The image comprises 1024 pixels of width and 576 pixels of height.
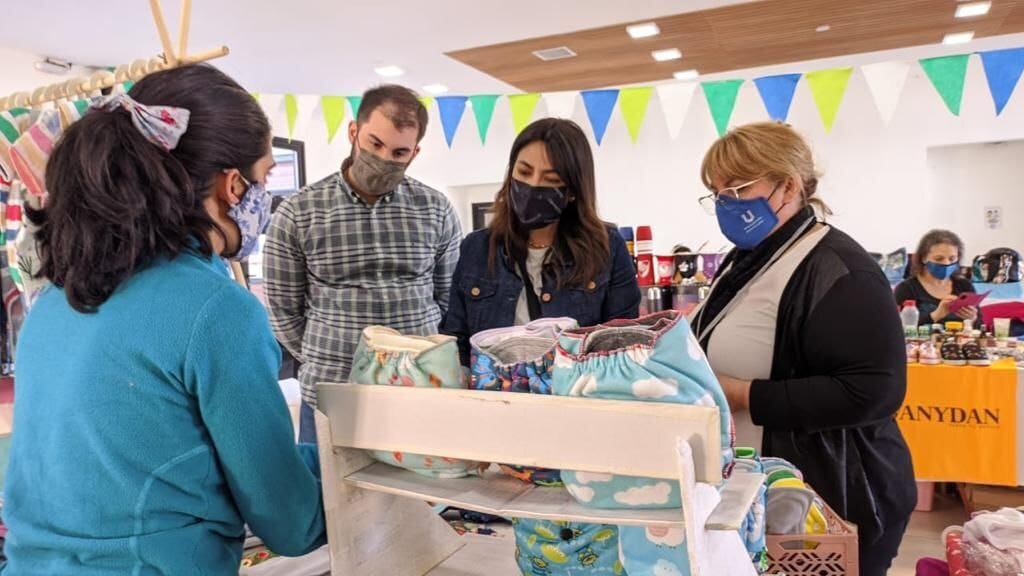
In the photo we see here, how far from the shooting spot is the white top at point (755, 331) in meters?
1.58

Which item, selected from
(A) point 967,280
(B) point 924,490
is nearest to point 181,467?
(B) point 924,490

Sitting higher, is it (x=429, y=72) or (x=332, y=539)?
(x=429, y=72)

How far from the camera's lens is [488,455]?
94cm

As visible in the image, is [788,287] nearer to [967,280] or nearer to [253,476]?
[253,476]

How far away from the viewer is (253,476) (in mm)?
993

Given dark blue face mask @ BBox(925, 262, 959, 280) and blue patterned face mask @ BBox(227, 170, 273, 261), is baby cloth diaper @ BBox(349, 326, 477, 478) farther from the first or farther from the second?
dark blue face mask @ BBox(925, 262, 959, 280)

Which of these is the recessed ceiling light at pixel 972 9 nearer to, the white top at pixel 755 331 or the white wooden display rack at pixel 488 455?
the white top at pixel 755 331

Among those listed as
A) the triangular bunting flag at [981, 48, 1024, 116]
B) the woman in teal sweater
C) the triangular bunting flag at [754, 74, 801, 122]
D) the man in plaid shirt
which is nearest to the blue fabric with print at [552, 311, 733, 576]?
the woman in teal sweater

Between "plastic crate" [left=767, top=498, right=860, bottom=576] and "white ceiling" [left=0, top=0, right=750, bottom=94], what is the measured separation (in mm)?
4221

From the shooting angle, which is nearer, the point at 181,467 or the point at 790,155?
the point at 181,467

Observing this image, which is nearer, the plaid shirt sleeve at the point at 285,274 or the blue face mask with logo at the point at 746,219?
the blue face mask with logo at the point at 746,219

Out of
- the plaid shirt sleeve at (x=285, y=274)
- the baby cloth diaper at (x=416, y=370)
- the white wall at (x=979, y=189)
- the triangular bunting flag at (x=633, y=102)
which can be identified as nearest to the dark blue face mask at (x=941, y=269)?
the triangular bunting flag at (x=633, y=102)

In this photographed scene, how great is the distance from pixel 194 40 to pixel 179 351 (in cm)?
525

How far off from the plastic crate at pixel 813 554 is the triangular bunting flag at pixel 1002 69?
4729mm
